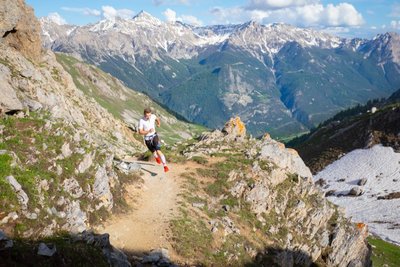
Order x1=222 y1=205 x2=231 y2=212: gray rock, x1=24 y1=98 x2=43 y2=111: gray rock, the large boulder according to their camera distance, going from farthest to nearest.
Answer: the large boulder → x1=222 y1=205 x2=231 y2=212: gray rock → x1=24 y1=98 x2=43 y2=111: gray rock

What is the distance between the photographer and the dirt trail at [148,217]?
23.8 meters

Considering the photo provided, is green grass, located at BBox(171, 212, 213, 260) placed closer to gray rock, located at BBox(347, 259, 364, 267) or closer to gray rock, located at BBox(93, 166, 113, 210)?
gray rock, located at BBox(93, 166, 113, 210)

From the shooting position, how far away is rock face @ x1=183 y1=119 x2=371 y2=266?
36188 millimetres

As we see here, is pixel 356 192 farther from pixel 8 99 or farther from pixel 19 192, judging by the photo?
pixel 19 192

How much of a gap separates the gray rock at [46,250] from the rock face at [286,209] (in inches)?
646

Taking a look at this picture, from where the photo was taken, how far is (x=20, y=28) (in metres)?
54.5

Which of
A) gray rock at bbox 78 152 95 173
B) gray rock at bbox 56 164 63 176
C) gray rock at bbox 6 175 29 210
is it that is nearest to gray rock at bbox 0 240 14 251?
gray rock at bbox 6 175 29 210

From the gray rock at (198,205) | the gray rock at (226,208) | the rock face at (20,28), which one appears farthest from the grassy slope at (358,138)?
the gray rock at (198,205)

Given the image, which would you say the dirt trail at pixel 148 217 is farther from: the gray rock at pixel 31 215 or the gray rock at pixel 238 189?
the gray rock at pixel 31 215

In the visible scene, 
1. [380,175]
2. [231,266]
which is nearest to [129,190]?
[231,266]

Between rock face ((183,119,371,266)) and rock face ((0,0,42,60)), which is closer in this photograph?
rock face ((183,119,371,266))

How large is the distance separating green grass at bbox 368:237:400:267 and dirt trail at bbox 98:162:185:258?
4509 centimetres

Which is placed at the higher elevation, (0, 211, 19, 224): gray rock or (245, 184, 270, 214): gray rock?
(245, 184, 270, 214): gray rock

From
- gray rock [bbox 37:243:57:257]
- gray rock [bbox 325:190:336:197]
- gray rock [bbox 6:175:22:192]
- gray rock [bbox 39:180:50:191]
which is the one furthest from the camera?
gray rock [bbox 325:190:336:197]
